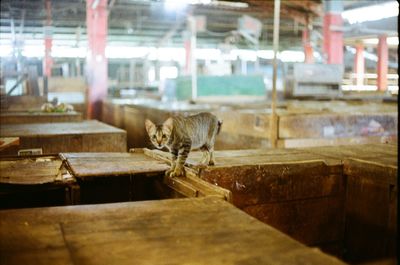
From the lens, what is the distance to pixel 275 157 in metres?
5.06

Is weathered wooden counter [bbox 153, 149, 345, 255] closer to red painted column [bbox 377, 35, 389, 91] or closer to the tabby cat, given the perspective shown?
the tabby cat

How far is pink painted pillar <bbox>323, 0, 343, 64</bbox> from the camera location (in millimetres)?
16188

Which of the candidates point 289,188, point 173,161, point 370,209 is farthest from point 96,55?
point 370,209

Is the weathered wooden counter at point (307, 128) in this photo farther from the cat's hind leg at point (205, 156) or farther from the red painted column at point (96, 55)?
the red painted column at point (96, 55)

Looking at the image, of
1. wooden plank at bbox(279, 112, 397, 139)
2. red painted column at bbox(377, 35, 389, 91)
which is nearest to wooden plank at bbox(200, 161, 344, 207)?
wooden plank at bbox(279, 112, 397, 139)

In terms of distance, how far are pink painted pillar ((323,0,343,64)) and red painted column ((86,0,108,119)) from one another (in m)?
7.60

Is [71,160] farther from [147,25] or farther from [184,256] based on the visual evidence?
[147,25]

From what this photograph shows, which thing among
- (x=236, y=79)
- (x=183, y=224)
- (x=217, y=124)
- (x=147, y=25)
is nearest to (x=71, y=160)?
(x=217, y=124)

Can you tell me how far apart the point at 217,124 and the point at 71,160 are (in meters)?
1.48

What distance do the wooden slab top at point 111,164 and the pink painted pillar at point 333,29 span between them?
12.8 m

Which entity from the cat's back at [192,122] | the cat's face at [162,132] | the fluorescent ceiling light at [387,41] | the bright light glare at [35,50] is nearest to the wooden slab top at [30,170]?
the cat's face at [162,132]

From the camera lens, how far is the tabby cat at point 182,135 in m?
3.84

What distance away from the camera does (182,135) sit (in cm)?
390

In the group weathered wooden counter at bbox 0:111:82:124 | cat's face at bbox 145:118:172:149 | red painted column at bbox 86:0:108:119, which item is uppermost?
red painted column at bbox 86:0:108:119
